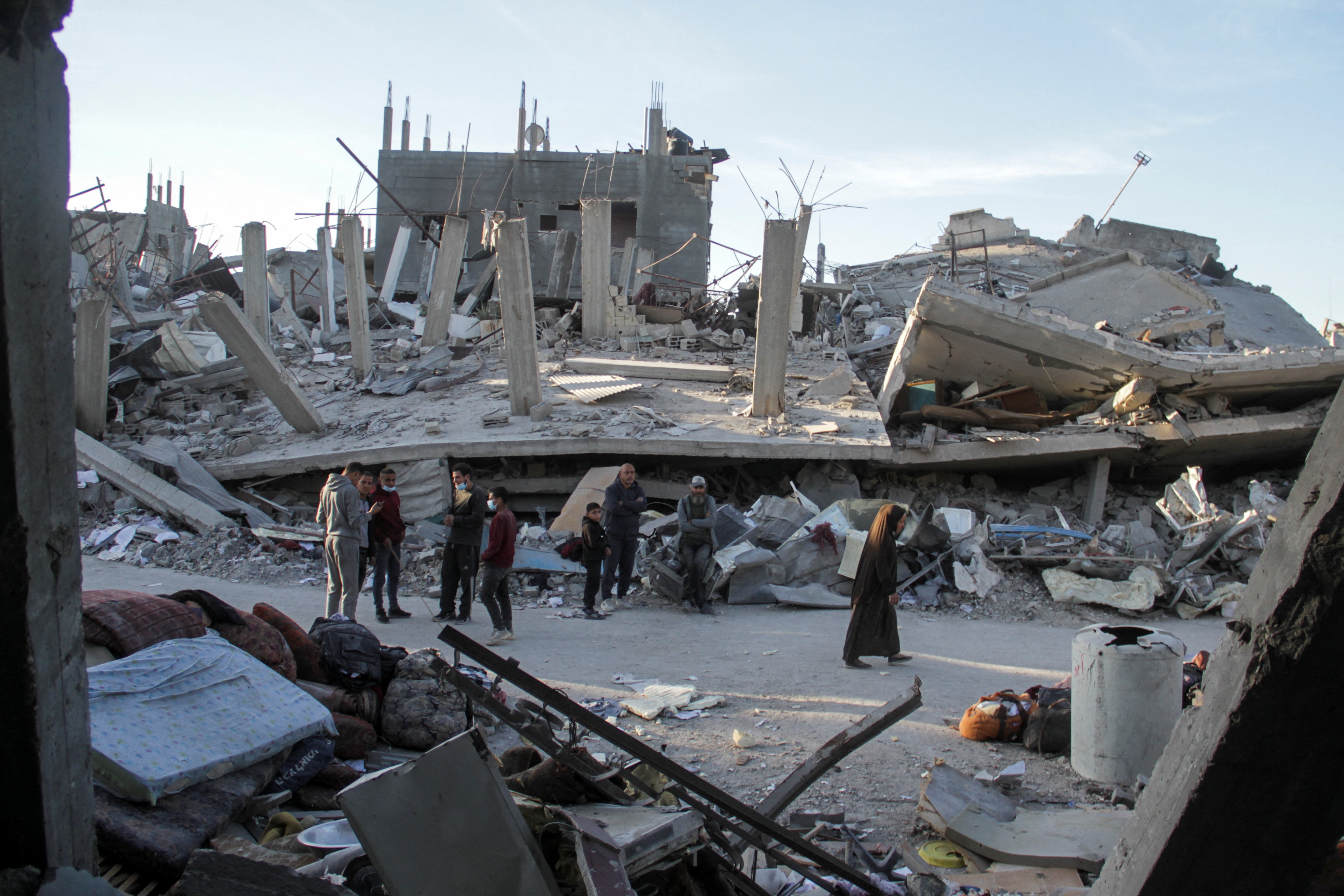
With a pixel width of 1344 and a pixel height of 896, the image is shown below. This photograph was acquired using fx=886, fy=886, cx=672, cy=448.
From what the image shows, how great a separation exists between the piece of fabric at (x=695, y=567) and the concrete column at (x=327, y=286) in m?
14.2

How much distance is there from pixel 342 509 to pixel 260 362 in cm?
664

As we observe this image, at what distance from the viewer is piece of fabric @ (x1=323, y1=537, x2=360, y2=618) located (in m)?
7.07

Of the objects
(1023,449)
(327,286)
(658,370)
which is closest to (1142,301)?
(1023,449)

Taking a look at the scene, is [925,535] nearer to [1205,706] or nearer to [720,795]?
[720,795]

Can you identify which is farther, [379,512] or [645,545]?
[645,545]

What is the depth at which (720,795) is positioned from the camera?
10.6 ft

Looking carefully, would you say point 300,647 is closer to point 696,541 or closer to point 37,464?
point 37,464

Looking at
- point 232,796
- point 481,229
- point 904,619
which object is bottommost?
point 904,619

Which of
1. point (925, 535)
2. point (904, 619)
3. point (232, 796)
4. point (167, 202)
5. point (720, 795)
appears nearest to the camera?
point (720, 795)

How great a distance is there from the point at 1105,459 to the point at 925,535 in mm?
3819

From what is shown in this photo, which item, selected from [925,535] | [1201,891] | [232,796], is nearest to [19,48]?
[232,796]

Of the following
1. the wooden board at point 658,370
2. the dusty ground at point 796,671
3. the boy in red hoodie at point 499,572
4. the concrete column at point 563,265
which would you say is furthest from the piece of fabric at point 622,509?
the concrete column at point 563,265

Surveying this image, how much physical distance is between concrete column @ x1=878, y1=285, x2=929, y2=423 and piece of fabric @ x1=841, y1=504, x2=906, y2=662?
6.00m

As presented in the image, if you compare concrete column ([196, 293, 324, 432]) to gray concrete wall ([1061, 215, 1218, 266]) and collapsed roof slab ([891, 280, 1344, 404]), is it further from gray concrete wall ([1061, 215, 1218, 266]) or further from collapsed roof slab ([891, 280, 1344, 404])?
gray concrete wall ([1061, 215, 1218, 266])
